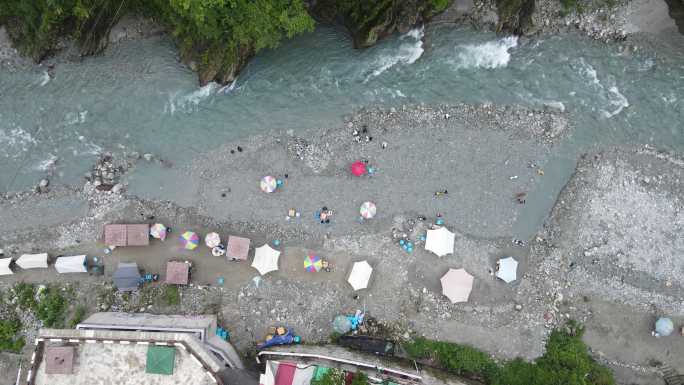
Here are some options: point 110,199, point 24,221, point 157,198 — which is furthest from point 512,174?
point 24,221

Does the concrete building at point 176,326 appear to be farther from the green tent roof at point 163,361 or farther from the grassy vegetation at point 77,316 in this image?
the green tent roof at point 163,361

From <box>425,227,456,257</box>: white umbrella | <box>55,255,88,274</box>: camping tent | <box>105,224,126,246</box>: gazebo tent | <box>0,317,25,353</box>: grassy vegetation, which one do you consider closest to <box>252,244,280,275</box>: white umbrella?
<box>105,224,126,246</box>: gazebo tent

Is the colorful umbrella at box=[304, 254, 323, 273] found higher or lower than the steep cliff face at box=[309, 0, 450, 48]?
lower

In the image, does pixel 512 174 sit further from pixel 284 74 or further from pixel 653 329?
pixel 284 74

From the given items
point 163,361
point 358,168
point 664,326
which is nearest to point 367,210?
point 358,168

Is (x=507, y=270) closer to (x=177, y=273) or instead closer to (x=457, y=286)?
(x=457, y=286)

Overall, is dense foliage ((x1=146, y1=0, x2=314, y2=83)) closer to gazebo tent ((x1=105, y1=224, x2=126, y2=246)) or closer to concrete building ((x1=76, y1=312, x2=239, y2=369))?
gazebo tent ((x1=105, y1=224, x2=126, y2=246))
